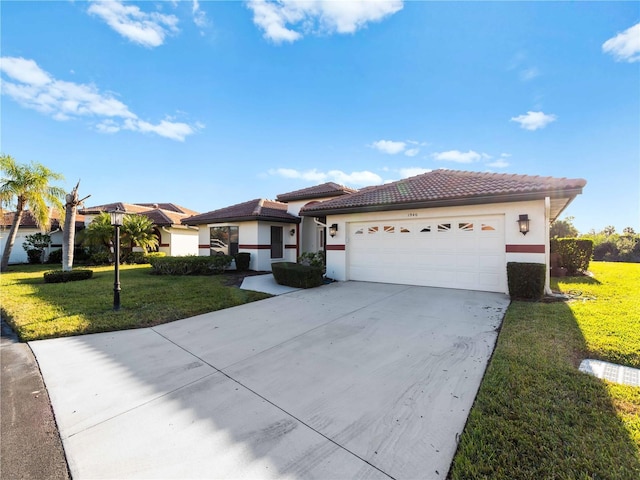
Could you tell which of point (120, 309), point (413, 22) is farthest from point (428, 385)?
point (413, 22)

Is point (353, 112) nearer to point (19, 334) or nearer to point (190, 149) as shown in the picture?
point (190, 149)

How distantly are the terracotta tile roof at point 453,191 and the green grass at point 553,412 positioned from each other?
12.2 feet

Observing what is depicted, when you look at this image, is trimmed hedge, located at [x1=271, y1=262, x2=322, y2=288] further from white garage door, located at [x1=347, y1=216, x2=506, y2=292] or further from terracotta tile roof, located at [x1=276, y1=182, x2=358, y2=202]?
terracotta tile roof, located at [x1=276, y1=182, x2=358, y2=202]

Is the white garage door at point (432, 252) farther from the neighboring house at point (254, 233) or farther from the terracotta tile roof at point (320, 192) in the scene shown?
the neighboring house at point (254, 233)

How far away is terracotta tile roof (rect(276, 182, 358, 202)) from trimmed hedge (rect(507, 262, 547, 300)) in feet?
29.0

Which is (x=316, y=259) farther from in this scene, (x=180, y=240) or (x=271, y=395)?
(x=180, y=240)

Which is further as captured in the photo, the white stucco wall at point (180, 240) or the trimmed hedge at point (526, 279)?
the white stucco wall at point (180, 240)

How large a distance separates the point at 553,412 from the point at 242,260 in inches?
516

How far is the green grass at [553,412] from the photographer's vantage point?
2.01m

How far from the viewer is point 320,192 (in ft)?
48.2

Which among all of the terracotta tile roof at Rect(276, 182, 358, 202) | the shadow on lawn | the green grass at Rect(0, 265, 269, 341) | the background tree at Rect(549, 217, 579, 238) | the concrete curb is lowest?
the concrete curb

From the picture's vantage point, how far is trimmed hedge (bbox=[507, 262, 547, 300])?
277 inches

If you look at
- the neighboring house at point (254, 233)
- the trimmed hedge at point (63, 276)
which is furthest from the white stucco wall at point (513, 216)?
the trimmed hedge at point (63, 276)

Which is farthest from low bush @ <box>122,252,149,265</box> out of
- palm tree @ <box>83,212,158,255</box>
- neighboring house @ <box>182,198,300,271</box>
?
neighboring house @ <box>182,198,300,271</box>
